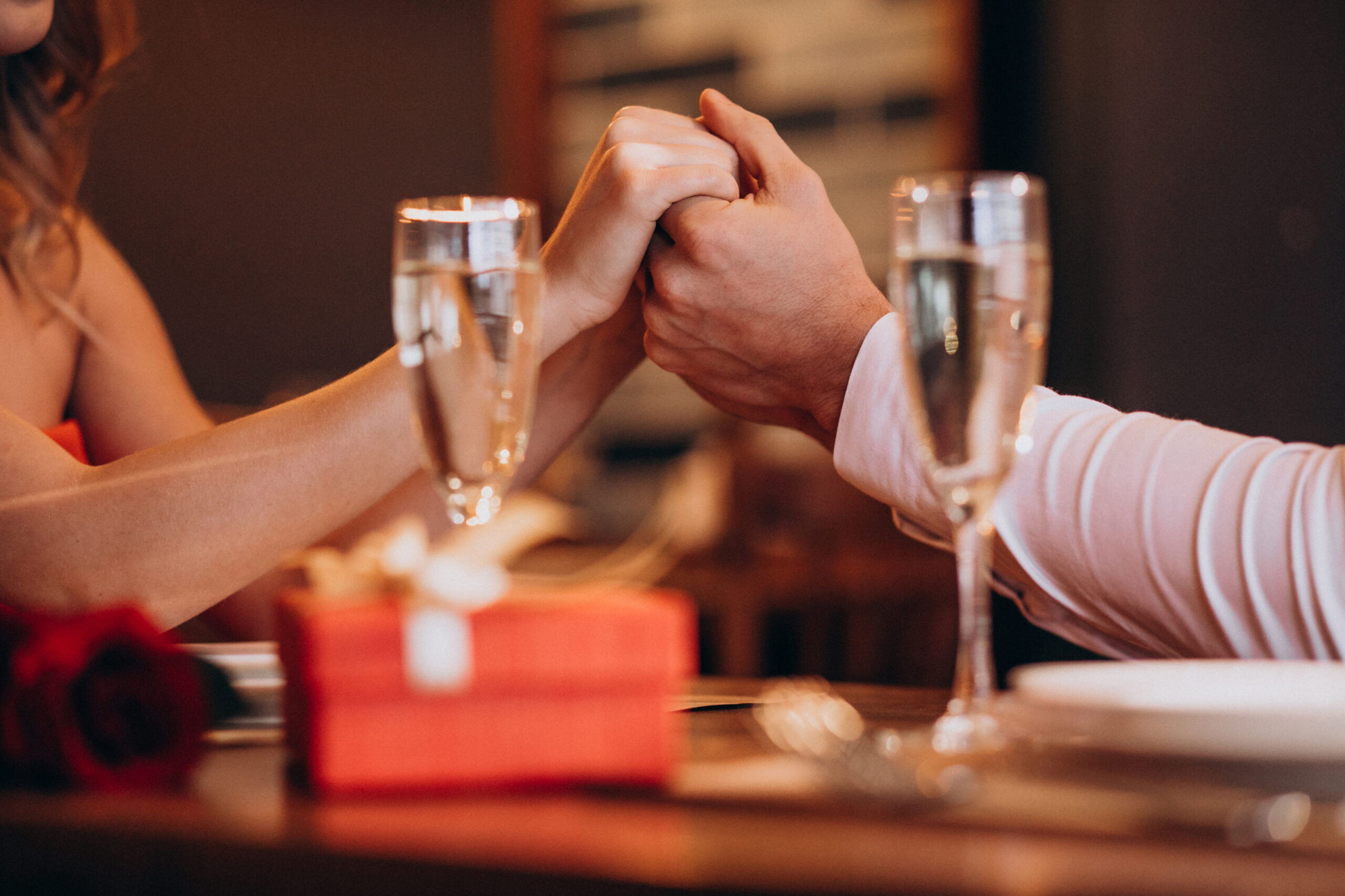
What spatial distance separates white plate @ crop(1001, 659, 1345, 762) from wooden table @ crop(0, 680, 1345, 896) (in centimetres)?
2

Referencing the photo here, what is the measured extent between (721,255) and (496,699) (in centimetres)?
57

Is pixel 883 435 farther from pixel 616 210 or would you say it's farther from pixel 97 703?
pixel 97 703

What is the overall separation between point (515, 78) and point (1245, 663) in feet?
13.3

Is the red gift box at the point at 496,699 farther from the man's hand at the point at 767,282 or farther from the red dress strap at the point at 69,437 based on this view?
the red dress strap at the point at 69,437

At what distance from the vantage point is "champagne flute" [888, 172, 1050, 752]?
1.82ft

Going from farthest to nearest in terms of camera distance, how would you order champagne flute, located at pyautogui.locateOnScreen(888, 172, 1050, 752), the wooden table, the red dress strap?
the red dress strap, champagne flute, located at pyautogui.locateOnScreen(888, 172, 1050, 752), the wooden table

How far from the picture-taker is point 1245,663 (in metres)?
0.59

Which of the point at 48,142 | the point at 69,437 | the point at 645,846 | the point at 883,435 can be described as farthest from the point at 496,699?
the point at 48,142

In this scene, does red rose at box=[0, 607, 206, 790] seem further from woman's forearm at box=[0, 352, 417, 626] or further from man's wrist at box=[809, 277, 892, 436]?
man's wrist at box=[809, 277, 892, 436]

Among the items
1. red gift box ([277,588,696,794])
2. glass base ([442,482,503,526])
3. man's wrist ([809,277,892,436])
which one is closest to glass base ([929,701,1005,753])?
red gift box ([277,588,696,794])

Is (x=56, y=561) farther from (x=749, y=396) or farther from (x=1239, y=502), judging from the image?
(x=1239, y=502)

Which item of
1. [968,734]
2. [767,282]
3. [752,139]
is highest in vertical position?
[752,139]

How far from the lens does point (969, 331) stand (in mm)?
554

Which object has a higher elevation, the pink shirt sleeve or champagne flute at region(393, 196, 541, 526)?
champagne flute at region(393, 196, 541, 526)
